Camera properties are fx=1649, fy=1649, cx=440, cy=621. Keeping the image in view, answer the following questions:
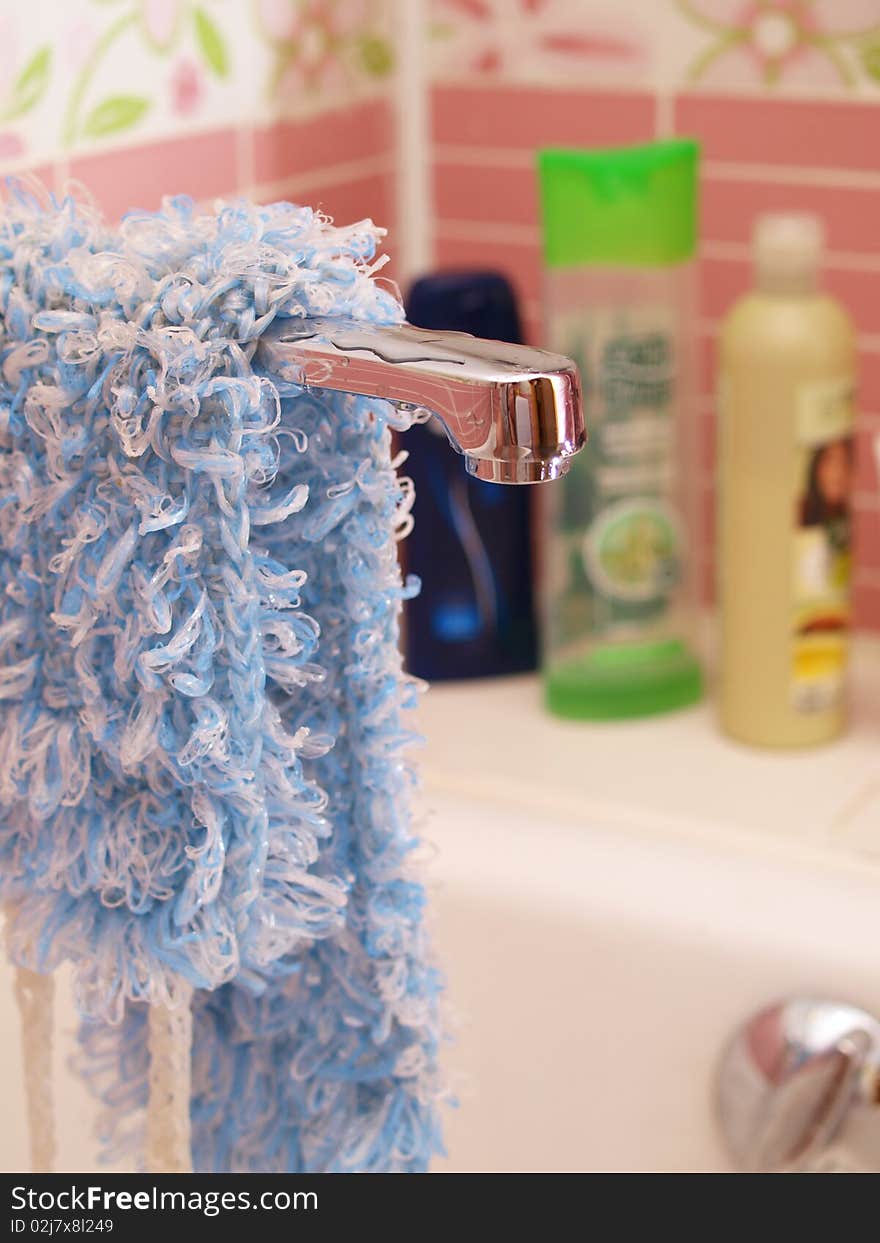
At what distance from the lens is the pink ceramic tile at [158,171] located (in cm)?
73

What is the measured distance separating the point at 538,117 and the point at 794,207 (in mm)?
151

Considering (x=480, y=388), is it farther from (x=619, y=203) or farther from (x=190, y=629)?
(x=619, y=203)

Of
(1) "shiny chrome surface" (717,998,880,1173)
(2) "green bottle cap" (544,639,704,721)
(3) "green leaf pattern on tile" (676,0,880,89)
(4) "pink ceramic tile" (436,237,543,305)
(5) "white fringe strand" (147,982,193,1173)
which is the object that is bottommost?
(1) "shiny chrome surface" (717,998,880,1173)

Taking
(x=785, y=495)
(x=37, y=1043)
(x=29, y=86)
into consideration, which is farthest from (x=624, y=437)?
(x=37, y=1043)

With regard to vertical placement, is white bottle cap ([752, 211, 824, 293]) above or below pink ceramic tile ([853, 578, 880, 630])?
above

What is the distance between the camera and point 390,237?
3.09 ft

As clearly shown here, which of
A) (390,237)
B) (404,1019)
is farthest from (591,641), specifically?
(404,1019)

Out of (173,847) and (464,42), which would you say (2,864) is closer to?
(173,847)

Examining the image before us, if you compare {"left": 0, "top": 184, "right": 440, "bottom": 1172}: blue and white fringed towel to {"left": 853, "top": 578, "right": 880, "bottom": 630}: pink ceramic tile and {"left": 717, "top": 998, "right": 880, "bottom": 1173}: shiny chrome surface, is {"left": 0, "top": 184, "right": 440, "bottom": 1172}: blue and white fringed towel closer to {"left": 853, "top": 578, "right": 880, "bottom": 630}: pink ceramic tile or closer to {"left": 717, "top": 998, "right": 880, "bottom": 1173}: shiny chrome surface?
{"left": 717, "top": 998, "right": 880, "bottom": 1173}: shiny chrome surface

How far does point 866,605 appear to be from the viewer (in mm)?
885

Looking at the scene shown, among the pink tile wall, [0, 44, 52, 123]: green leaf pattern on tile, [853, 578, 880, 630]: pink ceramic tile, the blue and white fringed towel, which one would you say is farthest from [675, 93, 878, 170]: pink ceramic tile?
the blue and white fringed towel

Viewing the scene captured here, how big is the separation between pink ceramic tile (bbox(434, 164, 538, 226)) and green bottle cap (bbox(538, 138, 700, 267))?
5.6 inches

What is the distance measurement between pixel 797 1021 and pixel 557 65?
51 cm

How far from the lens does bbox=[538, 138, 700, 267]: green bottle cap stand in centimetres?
74
